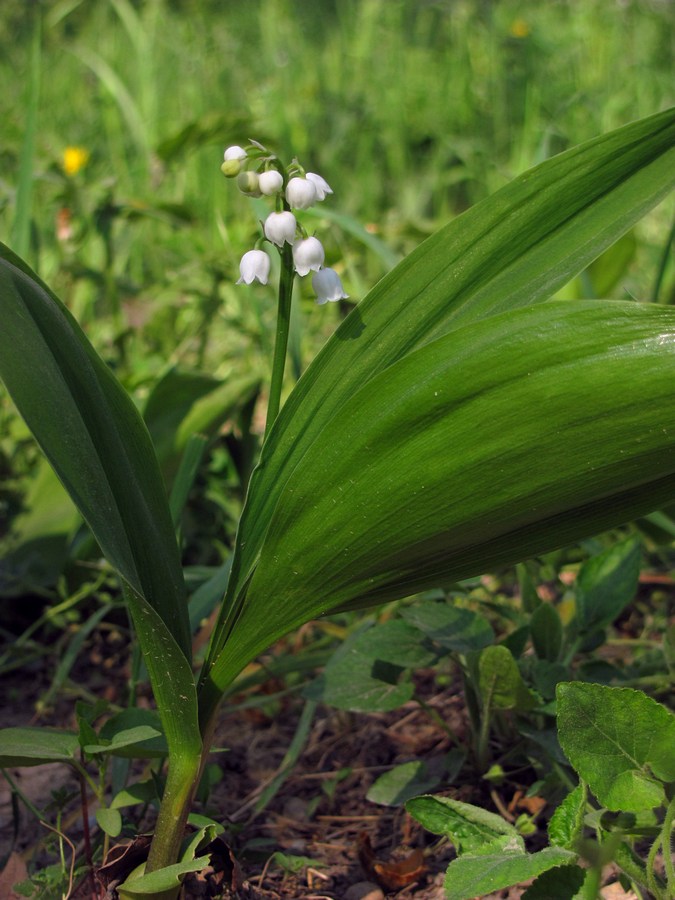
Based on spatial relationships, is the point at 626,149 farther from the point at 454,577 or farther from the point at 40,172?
the point at 40,172

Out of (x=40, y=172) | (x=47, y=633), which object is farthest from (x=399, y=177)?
(x=47, y=633)

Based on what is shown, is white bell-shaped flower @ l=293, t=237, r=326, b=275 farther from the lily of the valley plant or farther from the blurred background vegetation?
the blurred background vegetation

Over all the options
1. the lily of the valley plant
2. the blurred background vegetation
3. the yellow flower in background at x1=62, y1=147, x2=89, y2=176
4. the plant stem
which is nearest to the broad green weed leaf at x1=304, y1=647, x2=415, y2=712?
the lily of the valley plant

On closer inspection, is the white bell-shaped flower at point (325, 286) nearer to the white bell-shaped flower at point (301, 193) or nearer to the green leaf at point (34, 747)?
the white bell-shaped flower at point (301, 193)

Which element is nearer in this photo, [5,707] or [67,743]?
[67,743]

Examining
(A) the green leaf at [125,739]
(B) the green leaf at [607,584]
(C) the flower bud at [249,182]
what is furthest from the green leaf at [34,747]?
(B) the green leaf at [607,584]

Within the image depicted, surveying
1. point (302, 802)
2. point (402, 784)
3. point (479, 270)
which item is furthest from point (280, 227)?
point (302, 802)

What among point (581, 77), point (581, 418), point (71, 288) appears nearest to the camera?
point (581, 418)
